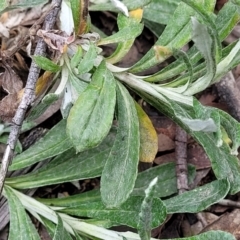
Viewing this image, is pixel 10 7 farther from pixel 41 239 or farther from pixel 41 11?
pixel 41 239

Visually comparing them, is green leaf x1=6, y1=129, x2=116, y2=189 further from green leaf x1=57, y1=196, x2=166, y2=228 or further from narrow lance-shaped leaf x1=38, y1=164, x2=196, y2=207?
green leaf x1=57, y1=196, x2=166, y2=228

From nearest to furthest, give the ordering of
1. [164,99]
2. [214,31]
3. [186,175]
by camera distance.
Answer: [214,31] → [164,99] → [186,175]

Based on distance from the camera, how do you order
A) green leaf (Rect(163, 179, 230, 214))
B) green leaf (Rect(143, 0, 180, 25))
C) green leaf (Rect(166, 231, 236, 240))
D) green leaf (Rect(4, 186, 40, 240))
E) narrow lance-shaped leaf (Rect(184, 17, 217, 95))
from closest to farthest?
1. narrow lance-shaped leaf (Rect(184, 17, 217, 95))
2. green leaf (Rect(166, 231, 236, 240))
3. green leaf (Rect(163, 179, 230, 214))
4. green leaf (Rect(4, 186, 40, 240))
5. green leaf (Rect(143, 0, 180, 25))

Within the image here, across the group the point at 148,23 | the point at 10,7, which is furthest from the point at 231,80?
the point at 10,7

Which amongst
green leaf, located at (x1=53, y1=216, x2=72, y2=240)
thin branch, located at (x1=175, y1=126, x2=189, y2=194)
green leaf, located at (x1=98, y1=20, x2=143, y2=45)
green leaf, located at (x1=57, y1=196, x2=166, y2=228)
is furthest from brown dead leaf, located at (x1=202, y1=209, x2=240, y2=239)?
green leaf, located at (x1=98, y1=20, x2=143, y2=45)

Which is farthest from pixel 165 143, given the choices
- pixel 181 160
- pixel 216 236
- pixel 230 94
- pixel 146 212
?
pixel 146 212

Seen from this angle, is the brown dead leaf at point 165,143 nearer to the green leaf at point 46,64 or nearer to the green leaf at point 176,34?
the green leaf at point 176,34

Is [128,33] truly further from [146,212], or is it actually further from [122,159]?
[146,212]
